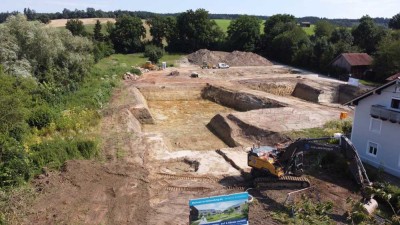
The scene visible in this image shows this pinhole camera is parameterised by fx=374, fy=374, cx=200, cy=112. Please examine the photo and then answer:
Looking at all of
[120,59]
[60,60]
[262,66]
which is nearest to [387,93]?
[60,60]

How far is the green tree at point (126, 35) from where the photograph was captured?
7425 cm

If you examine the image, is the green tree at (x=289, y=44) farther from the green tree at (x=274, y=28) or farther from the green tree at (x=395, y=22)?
the green tree at (x=395, y=22)

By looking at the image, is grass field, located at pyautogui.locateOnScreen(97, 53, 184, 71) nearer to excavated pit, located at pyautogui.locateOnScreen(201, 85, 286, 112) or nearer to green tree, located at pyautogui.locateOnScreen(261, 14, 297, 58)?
green tree, located at pyautogui.locateOnScreen(261, 14, 297, 58)

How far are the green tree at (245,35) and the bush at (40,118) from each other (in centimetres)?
5101

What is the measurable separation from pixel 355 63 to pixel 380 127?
33060mm

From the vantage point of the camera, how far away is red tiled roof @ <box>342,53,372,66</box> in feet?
167

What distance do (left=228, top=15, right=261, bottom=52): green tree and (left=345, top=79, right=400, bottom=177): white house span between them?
165 ft

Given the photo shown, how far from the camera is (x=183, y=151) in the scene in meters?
24.4

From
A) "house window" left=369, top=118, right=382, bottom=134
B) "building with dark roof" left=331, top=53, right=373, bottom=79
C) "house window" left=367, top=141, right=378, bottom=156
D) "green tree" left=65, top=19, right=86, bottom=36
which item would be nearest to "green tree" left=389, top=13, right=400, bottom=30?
"building with dark roof" left=331, top=53, right=373, bottom=79

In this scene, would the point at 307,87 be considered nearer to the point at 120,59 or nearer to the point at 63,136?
the point at 63,136

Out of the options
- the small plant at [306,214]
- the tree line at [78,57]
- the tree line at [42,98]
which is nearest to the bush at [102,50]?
the tree line at [78,57]

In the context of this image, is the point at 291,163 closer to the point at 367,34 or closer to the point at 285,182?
the point at 285,182

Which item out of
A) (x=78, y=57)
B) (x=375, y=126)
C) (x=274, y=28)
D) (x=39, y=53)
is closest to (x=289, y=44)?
(x=274, y=28)

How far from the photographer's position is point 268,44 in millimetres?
71188
